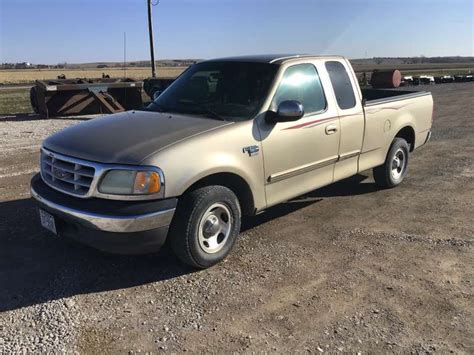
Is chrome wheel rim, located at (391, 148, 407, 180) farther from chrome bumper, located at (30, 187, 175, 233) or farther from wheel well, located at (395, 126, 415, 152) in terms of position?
chrome bumper, located at (30, 187, 175, 233)

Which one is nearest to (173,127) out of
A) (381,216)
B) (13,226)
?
(13,226)

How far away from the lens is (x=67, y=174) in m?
4.18

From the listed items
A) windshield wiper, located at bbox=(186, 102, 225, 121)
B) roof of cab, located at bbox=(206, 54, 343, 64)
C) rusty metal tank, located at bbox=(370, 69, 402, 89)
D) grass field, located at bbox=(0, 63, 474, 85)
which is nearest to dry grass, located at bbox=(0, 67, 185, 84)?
grass field, located at bbox=(0, 63, 474, 85)

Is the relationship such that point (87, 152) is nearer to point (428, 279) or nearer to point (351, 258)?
point (351, 258)

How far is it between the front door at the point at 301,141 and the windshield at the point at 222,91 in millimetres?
198

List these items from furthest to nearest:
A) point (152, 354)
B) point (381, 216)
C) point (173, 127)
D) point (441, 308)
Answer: point (381, 216), point (173, 127), point (441, 308), point (152, 354)

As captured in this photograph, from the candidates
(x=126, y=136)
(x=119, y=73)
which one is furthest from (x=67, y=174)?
(x=119, y=73)

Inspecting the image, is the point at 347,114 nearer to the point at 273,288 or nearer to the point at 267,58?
the point at 267,58

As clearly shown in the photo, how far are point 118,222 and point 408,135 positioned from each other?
206 inches

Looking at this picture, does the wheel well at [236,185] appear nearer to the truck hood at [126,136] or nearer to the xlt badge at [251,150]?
the xlt badge at [251,150]

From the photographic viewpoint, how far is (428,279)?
4.23m

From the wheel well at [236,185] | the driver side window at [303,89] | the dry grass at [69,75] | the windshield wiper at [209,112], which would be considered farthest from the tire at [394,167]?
the dry grass at [69,75]

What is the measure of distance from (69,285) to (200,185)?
1415 mm

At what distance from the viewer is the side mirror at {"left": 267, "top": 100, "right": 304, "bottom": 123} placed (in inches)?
185
